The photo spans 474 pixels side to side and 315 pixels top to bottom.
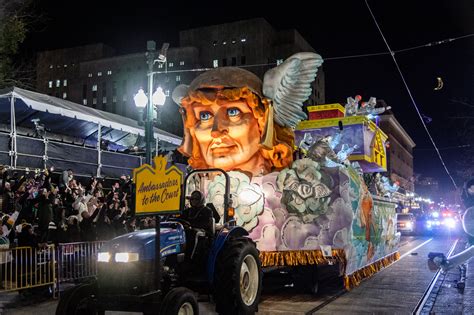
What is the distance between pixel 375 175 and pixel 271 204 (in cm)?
697

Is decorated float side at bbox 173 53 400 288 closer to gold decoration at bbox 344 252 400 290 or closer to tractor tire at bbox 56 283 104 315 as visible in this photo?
gold decoration at bbox 344 252 400 290

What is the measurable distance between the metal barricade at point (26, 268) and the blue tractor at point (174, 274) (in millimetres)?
3868

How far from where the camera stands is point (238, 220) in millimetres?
10492

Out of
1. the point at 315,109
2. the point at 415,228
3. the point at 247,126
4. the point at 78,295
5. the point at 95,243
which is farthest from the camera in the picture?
the point at 415,228

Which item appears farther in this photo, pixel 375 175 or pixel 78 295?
pixel 375 175

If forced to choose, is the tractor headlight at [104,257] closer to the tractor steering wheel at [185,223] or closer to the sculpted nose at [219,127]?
the tractor steering wheel at [185,223]

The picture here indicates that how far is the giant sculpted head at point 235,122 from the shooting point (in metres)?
10.9

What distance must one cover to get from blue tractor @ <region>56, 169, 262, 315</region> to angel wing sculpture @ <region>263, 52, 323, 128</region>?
3755 mm

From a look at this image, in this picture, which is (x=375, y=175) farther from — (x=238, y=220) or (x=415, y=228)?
(x=415, y=228)

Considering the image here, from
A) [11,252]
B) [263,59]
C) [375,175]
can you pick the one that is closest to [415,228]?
[375,175]

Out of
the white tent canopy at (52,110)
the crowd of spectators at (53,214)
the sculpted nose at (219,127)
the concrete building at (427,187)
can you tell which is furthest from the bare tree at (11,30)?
the concrete building at (427,187)

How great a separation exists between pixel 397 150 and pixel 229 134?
94508 mm

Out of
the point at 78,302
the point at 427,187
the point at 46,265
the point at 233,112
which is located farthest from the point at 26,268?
the point at 427,187

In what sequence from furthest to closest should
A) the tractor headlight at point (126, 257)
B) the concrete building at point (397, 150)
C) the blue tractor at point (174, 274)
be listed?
the concrete building at point (397, 150) → the tractor headlight at point (126, 257) → the blue tractor at point (174, 274)
